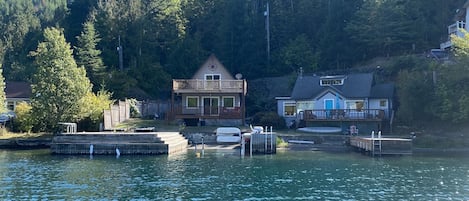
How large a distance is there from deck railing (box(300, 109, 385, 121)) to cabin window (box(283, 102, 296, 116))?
4.68 meters

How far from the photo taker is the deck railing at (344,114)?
157 ft

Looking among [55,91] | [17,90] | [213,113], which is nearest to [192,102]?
[213,113]

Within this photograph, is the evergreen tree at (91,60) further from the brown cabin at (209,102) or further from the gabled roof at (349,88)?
the gabled roof at (349,88)

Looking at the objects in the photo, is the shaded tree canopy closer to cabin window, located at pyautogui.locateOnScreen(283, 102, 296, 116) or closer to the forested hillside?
the forested hillside

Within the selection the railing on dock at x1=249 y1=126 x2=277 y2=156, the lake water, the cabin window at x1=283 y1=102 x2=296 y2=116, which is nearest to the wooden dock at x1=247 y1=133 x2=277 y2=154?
the railing on dock at x1=249 y1=126 x2=277 y2=156

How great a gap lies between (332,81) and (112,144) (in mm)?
25108

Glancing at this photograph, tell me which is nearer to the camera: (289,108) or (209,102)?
(209,102)

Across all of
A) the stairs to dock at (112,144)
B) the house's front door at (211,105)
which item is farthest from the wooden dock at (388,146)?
the house's front door at (211,105)

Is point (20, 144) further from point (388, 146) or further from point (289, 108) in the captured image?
point (388, 146)

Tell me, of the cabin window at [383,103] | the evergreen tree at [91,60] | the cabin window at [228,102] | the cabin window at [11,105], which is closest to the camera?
the cabin window at [383,103]

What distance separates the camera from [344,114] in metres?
48.5

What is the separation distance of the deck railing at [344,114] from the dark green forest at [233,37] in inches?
424

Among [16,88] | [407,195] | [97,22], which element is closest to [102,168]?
[407,195]

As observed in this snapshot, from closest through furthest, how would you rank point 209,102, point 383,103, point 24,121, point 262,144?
point 262,144 < point 24,121 < point 383,103 < point 209,102
